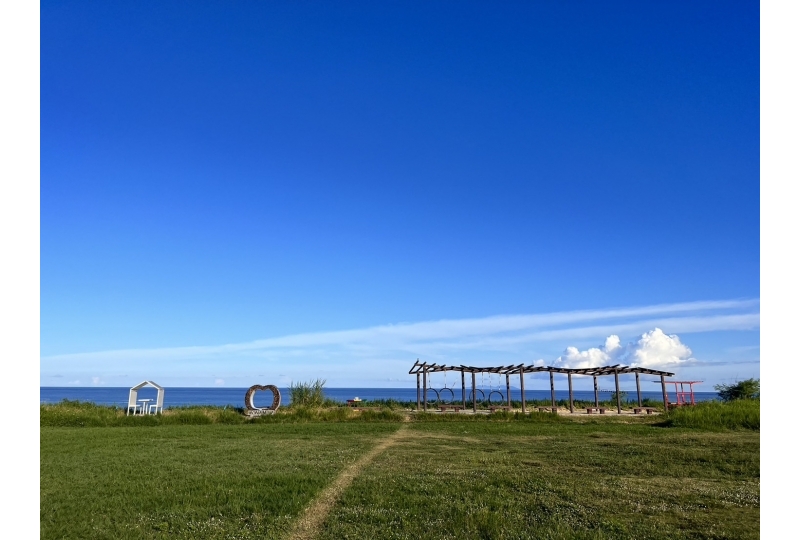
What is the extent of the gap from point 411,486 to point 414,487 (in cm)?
11

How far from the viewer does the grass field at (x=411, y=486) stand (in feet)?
25.8

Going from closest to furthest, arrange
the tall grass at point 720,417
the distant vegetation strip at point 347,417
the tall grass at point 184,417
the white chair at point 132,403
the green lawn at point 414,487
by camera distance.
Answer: the green lawn at point 414,487 → the tall grass at point 720,417 → the distant vegetation strip at point 347,417 → the tall grass at point 184,417 → the white chair at point 132,403

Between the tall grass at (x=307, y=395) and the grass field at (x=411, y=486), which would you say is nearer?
the grass field at (x=411, y=486)

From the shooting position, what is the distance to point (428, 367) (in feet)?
109

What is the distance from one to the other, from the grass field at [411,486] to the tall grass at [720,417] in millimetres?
3412

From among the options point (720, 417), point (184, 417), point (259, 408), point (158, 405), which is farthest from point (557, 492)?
point (158, 405)

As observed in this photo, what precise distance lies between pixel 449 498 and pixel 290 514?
2450 millimetres

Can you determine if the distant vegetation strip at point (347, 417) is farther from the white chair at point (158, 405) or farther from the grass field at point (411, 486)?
the grass field at point (411, 486)

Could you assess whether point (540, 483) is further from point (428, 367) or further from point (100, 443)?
point (428, 367)

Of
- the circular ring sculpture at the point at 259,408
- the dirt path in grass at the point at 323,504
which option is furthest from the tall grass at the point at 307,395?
the dirt path in grass at the point at 323,504

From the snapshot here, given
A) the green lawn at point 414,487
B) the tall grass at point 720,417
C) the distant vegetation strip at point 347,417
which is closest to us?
the green lawn at point 414,487

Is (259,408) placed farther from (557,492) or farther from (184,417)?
(557,492)
